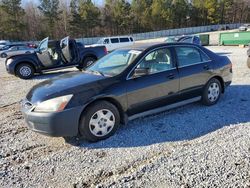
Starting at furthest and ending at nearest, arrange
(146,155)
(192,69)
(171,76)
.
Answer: (192,69)
(171,76)
(146,155)

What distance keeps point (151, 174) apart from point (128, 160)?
0.49 meters

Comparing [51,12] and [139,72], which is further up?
[51,12]

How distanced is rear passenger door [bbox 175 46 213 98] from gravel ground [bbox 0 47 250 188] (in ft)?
1.66

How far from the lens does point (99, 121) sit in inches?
172

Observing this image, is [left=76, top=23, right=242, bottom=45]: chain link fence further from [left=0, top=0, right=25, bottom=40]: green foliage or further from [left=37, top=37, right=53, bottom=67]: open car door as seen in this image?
[left=37, top=37, right=53, bottom=67]: open car door

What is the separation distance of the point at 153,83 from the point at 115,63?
0.88 m

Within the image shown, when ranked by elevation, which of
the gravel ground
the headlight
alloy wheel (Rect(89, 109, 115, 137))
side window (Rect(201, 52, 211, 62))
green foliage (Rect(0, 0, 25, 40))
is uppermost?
green foliage (Rect(0, 0, 25, 40))

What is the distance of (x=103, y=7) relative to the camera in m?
71.3

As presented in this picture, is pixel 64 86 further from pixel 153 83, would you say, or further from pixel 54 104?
pixel 153 83

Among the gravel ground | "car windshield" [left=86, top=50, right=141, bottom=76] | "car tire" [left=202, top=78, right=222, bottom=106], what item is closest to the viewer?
the gravel ground

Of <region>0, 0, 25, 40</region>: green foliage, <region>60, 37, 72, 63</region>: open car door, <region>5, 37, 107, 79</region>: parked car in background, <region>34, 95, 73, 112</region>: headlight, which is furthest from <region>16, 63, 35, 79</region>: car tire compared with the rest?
<region>0, 0, 25, 40</region>: green foliage

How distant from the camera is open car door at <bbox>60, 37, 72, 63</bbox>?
38.1ft

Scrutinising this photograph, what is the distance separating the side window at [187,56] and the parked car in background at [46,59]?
7147mm

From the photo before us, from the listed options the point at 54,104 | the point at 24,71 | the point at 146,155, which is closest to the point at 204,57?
the point at 146,155
